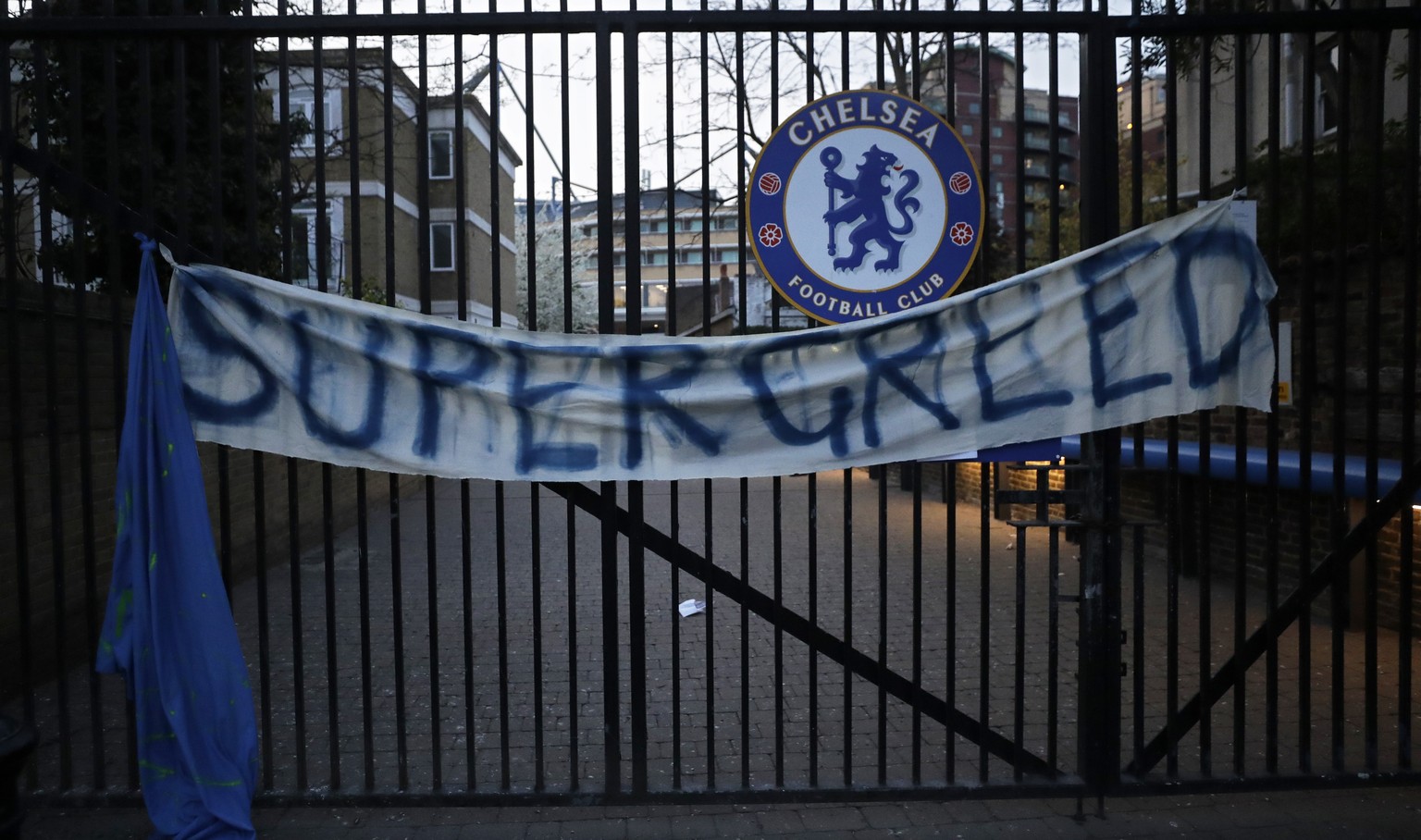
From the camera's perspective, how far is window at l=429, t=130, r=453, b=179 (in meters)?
23.5

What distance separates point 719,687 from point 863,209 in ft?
10.9

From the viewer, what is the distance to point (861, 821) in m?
4.10

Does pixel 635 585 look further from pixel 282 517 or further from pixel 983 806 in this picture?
pixel 282 517

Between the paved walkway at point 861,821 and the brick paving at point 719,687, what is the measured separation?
2 cm

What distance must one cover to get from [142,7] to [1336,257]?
5064 millimetres

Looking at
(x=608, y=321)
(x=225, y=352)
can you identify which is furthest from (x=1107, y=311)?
(x=225, y=352)

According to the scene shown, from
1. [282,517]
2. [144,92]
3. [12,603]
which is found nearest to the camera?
[144,92]

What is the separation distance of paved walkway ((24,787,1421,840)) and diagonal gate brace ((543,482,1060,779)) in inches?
12.0

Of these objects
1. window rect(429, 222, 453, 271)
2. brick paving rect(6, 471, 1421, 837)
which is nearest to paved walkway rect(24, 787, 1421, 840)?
brick paving rect(6, 471, 1421, 837)

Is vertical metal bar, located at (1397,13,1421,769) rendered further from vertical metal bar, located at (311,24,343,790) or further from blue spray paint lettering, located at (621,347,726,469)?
vertical metal bar, located at (311,24,343,790)

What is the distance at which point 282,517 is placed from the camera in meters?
10.5

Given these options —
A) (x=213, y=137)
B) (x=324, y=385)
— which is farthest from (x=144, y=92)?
(x=324, y=385)

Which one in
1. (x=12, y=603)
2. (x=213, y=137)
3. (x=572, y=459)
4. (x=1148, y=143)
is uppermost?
(x=1148, y=143)

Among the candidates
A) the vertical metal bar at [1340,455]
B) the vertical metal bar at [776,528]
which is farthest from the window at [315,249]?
the vertical metal bar at [1340,455]
